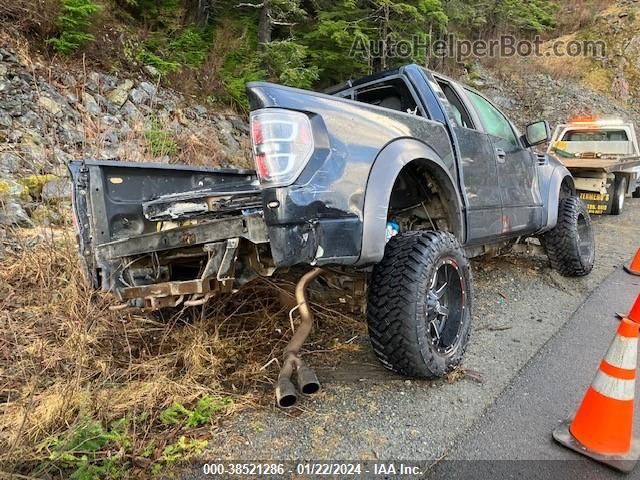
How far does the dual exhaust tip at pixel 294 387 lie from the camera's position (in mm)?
2215

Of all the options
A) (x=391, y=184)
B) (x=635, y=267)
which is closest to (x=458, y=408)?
(x=391, y=184)

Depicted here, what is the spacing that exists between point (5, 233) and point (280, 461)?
3537mm

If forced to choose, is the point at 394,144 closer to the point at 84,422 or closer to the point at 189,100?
the point at 84,422

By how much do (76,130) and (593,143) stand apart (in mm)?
A: 11084

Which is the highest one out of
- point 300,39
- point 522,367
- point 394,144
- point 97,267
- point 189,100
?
point 300,39

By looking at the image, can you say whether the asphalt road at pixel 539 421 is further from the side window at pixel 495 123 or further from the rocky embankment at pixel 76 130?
the rocky embankment at pixel 76 130

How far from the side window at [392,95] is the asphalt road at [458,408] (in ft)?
6.13

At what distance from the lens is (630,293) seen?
4.39 meters

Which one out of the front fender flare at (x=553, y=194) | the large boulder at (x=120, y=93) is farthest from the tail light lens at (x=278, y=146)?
the large boulder at (x=120, y=93)

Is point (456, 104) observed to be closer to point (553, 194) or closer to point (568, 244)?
point (553, 194)

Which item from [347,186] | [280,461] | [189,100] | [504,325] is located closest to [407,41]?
[189,100]

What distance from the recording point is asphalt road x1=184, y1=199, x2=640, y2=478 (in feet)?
6.80

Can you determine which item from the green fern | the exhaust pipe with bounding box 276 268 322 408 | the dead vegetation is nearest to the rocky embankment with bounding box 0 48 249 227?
the green fern

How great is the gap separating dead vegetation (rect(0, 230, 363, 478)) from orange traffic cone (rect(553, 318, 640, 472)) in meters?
1.52
